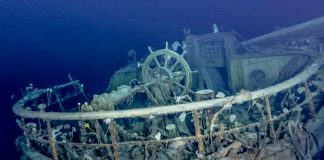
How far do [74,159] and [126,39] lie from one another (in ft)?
93.0

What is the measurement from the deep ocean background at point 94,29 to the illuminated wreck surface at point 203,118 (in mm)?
4595

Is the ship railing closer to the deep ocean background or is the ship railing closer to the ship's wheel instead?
the ship's wheel

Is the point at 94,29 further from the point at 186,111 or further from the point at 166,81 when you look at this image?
the point at 186,111

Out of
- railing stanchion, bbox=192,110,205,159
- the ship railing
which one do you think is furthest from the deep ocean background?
railing stanchion, bbox=192,110,205,159

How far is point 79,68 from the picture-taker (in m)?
23.6

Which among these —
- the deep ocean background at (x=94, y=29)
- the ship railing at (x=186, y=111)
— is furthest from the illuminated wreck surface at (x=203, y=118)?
the deep ocean background at (x=94, y=29)

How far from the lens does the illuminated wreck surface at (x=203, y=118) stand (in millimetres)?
4488

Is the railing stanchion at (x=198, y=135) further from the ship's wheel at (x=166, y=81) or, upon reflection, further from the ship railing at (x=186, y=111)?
the ship's wheel at (x=166, y=81)

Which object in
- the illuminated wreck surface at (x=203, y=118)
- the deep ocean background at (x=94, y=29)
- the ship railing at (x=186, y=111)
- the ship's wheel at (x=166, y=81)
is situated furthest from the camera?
the deep ocean background at (x=94, y=29)

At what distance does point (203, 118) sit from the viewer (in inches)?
204

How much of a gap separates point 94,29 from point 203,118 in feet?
100

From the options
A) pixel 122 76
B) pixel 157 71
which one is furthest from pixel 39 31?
pixel 157 71

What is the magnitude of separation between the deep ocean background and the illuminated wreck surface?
4.60m

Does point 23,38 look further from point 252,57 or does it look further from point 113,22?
point 252,57
